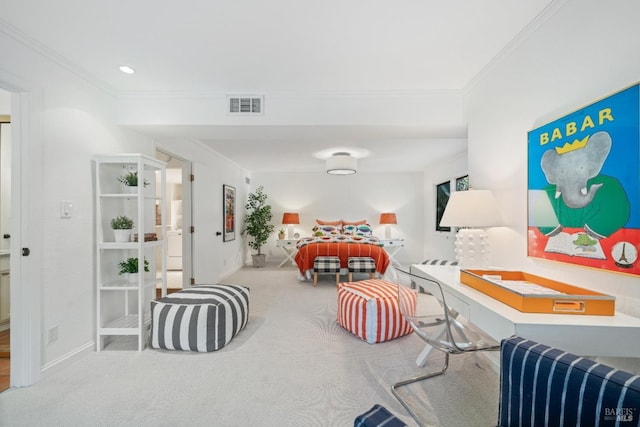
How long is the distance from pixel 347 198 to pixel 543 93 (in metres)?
5.52

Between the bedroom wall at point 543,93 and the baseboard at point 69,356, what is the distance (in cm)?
338

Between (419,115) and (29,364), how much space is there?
360cm

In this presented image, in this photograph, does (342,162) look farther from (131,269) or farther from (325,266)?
(131,269)

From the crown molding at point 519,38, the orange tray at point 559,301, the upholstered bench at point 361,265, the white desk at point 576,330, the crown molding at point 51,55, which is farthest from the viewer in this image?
the upholstered bench at point 361,265

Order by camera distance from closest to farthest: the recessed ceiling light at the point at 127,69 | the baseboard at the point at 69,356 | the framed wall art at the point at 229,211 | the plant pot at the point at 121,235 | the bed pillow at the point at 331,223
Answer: the baseboard at the point at 69,356 → the recessed ceiling light at the point at 127,69 → the plant pot at the point at 121,235 → the framed wall art at the point at 229,211 → the bed pillow at the point at 331,223

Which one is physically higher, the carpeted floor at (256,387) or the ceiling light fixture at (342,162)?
the ceiling light fixture at (342,162)

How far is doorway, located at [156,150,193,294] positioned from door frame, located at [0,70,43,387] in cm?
161

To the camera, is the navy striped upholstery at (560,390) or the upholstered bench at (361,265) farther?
the upholstered bench at (361,265)

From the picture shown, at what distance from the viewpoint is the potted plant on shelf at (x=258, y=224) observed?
21.1 ft

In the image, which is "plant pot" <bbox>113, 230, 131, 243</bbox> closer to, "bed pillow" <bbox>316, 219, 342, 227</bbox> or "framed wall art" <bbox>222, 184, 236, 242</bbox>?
"framed wall art" <bbox>222, 184, 236, 242</bbox>

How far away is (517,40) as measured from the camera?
191cm

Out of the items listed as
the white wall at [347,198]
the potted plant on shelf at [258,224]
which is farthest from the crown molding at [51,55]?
the white wall at [347,198]

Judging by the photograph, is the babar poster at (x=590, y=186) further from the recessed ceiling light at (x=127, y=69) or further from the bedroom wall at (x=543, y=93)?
the recessed ceiling light at (x=127, y=69)

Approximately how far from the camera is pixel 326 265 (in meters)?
4.83
